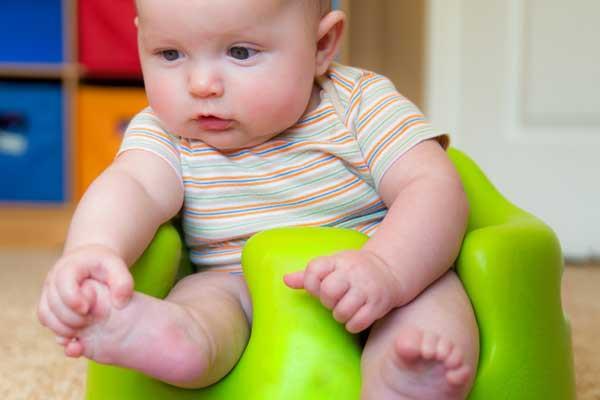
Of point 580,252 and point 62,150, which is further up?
point 62,150

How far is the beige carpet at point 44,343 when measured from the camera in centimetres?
91

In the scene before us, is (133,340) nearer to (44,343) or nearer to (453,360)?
(453,360)

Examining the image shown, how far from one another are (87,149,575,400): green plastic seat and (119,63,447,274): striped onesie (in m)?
0.08

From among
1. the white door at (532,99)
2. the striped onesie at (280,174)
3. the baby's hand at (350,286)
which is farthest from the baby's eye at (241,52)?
the white door at (532,99)

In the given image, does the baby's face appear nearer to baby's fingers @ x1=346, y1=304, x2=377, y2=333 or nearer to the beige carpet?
baby's fingers @ x1=346, y1=304, x2=377, y2=333

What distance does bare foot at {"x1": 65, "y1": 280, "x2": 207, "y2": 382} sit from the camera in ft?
1.92

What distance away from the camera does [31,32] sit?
214 cm

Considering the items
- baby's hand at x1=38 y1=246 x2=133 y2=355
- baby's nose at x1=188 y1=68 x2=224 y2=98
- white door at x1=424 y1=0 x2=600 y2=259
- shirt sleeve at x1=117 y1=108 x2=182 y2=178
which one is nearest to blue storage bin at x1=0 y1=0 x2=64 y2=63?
white door at x1=424 y1=0 x2=600 y2=259

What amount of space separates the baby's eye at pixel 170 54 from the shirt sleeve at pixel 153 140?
0.30 feet

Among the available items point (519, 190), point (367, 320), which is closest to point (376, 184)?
point (367, 320)

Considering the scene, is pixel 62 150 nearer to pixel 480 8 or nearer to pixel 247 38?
pixel 480 8

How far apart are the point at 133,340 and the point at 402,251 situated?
0.70ft

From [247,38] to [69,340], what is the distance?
11.4 inches

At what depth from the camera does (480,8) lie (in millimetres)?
1786
